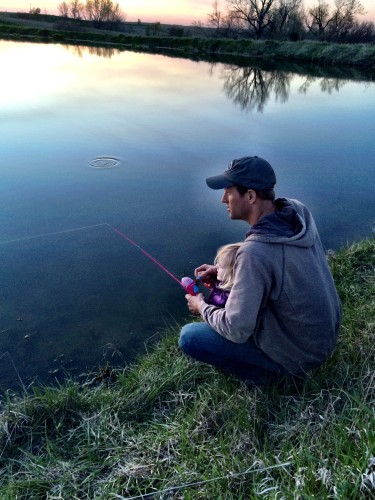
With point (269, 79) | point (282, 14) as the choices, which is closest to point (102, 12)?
point (282, 14)

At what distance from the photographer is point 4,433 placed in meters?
1.58

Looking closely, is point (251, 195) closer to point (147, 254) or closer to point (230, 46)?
point (147, 254)

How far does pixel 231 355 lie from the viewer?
5.17 feet

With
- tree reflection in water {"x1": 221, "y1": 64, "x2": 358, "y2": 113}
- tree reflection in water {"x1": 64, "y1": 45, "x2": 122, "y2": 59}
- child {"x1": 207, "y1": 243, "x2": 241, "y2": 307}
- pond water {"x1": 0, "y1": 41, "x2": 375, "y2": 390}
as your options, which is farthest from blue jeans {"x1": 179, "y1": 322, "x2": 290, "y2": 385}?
tree reflection in water {"x1": 64, "y1": 45, "x2": 122, "y2": 59}

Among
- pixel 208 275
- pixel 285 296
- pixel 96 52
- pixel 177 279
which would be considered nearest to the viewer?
pixel 285 296

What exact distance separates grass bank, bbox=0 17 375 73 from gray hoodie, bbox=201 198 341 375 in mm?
16583

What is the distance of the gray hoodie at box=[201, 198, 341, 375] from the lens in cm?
129

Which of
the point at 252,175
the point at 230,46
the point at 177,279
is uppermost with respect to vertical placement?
the point at 230,46

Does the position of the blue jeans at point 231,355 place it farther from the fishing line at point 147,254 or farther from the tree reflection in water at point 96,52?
the tree reflection in water at point 96,52

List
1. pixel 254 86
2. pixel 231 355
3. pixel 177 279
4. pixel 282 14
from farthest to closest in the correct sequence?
pixel 282 14 < pixel 254 86 < pixel 177 279 < pixel 231 355

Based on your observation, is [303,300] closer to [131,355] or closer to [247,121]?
[131,355]

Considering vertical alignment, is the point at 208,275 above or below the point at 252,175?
below

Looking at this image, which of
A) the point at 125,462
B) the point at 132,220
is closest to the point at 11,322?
the point at 125,462

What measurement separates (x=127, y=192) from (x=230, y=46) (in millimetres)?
18084
